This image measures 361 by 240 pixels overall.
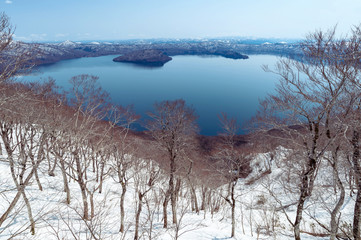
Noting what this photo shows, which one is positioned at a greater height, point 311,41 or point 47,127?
point 311,41

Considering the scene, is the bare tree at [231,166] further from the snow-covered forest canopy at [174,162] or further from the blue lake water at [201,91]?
the blue lake water at [201,91]

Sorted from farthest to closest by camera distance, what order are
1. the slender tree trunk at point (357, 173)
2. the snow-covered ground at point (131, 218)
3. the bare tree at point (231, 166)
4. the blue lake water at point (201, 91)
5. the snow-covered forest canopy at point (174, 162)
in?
the blue lake water at point (201, 91) → the bare tree at point (231, 166) → the snow-covered ground at point (131, 218) → the slender tree trunk at point (357, 173) → the snow-covered forest canopy at point (174, 162)

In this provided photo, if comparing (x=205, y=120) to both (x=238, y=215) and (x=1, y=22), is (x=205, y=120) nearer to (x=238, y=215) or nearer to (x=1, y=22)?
(x=238, y=215)

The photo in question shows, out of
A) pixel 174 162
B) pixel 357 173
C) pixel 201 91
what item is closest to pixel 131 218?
pixel 174 162

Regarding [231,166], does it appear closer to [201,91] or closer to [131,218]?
[131,218]

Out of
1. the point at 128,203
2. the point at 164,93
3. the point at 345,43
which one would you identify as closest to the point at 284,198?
the point at 128,203

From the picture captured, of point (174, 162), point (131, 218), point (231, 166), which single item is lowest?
point (131, 218)

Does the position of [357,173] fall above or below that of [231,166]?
above

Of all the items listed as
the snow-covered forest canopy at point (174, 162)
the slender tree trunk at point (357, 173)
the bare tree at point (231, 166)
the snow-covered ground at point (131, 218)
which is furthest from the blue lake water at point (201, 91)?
the slender tree trunk at point (357, 173)

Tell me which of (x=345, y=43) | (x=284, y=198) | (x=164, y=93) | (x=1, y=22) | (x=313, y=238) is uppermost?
(x=1, y=22)

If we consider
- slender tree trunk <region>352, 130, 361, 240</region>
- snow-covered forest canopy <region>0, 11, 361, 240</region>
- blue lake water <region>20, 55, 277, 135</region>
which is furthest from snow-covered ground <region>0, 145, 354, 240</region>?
blue lake water <region>20, 55, 277, 135</region>

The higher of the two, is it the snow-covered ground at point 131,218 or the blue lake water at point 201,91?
the blue lake water at point 201,91
